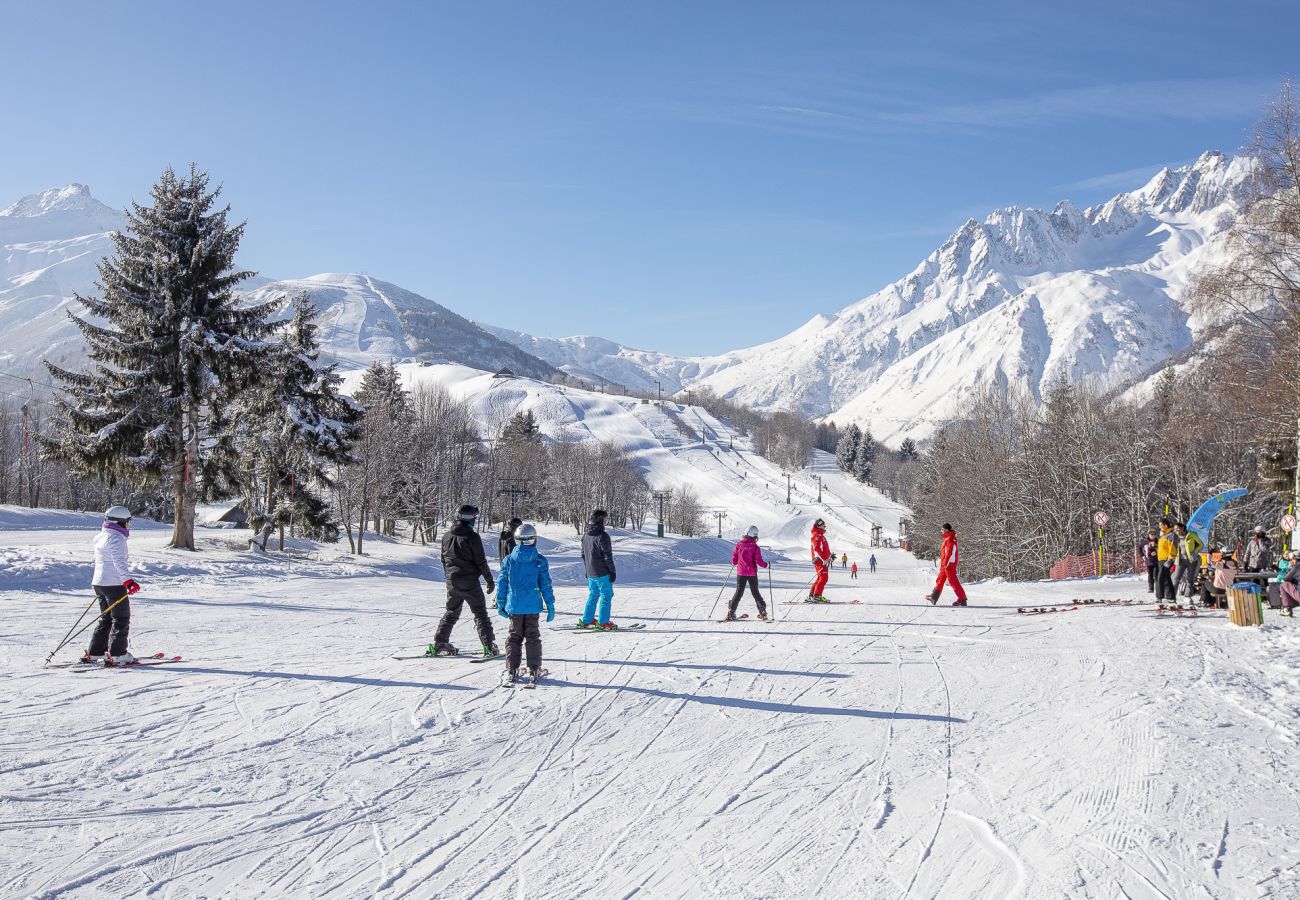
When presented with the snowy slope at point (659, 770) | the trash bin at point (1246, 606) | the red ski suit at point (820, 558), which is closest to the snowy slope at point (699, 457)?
the red ski suit at point (820, 558)

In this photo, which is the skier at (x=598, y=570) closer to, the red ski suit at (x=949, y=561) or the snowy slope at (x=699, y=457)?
the red ski suit at (x=949, y=561)

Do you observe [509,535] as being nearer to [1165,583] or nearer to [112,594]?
[112,594]

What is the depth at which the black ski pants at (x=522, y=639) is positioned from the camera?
364 inches

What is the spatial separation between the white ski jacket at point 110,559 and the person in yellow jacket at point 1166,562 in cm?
1802

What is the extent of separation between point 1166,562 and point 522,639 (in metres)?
14.4

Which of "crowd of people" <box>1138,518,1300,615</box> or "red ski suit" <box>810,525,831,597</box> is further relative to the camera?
"red ski suit" <box>810,525,831,597</box>

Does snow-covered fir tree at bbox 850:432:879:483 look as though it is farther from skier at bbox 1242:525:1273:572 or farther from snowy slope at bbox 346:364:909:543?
skier at bbox 1242:525:1273:572

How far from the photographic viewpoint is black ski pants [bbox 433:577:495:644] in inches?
403

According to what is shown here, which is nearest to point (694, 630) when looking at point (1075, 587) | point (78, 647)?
point (78, 647)

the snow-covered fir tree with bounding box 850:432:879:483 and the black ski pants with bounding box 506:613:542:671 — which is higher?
the snow-covered fir tree with bounding box 850:432:879:483

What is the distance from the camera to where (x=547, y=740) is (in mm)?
7363

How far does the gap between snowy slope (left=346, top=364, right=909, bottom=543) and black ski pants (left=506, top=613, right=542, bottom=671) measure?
245 feet

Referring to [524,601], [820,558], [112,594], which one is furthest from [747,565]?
[112,594]

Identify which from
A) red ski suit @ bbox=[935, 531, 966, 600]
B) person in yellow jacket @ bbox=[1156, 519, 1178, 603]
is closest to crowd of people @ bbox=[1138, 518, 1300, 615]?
person in yellow jacket @ bbox=[1156, 519, 1178, 603]
